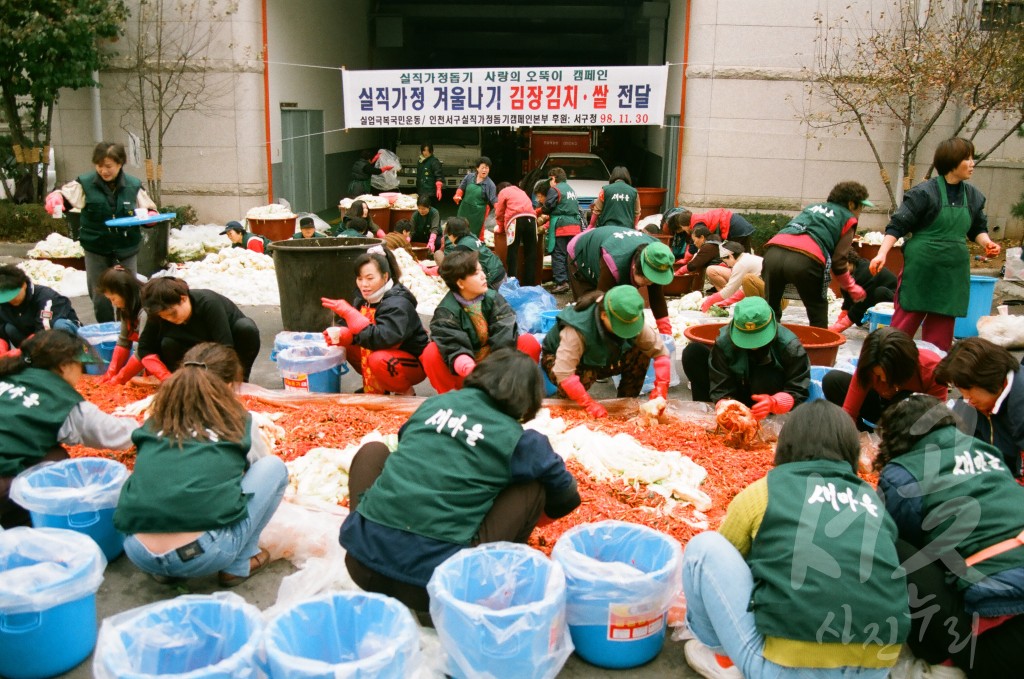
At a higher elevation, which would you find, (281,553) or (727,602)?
(727,602)

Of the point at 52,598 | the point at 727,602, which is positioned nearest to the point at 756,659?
the point at 727,602

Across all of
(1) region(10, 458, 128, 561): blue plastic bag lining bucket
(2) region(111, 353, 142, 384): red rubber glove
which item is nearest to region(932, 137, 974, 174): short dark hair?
(1) region(10, 458, 128, 561): blue plastic bag lining bucket

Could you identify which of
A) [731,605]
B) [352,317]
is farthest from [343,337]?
[731,605]

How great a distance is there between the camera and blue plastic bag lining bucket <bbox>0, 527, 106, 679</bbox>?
2871 millimetres

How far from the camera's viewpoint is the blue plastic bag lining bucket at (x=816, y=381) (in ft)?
17.2

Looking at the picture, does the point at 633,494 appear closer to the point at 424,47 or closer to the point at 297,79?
the point at 297,79

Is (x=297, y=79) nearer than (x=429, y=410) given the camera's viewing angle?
No

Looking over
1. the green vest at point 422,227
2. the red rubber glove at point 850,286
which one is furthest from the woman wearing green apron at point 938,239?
the green vest at point 422,227

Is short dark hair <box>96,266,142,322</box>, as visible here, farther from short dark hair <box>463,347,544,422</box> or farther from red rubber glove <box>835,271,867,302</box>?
red rubber glove <box>835,271,867,302</box>

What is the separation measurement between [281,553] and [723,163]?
33.4 ft

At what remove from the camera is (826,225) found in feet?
21.2

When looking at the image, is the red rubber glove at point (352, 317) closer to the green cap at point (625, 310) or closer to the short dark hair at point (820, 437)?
the green cap at point (625, 310)

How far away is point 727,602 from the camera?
278 centimetres

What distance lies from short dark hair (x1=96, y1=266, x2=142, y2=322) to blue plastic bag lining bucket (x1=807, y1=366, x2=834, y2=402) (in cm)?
403
